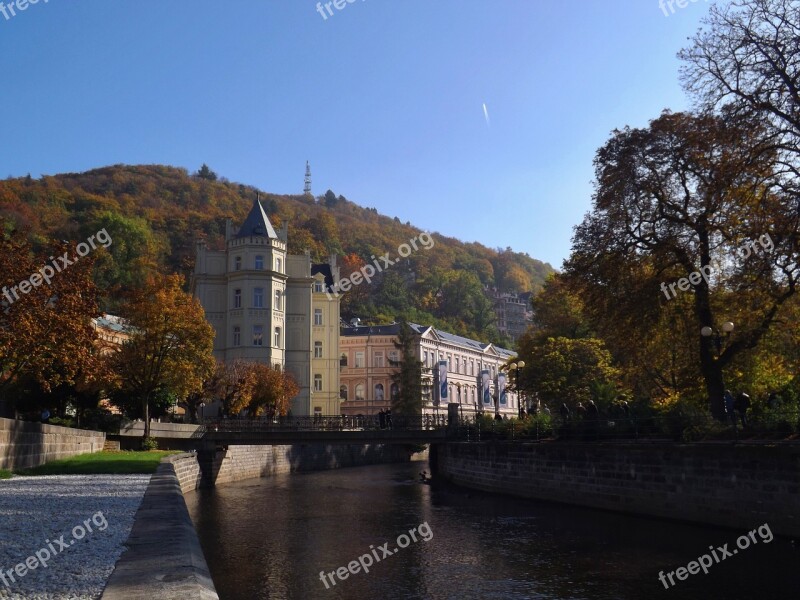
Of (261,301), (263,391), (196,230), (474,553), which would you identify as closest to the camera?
A: (474,553)

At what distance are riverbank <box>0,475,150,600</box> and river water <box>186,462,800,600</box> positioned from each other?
260 cm

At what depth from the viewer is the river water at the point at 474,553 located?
Result: 14.6 m

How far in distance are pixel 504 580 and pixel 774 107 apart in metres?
17.0

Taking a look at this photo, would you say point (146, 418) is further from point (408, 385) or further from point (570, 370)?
point (408, 385)

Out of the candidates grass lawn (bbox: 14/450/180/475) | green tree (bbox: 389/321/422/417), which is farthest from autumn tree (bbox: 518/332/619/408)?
green tree (bbox: 389/321/422/417)

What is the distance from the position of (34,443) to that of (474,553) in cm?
1631

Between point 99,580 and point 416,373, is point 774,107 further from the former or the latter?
point 416,373

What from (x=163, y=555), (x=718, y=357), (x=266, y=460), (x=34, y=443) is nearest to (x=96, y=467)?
(x=34, y=443)

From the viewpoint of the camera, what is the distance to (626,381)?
137 ft

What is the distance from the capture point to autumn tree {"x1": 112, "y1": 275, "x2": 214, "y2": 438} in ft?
132

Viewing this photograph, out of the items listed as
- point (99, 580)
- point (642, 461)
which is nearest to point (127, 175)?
point (642, 461)

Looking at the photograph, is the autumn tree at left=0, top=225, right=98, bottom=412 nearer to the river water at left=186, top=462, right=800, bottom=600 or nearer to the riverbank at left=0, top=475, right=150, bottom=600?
the riverbank at left=0, top=475, right=150, bottom=600

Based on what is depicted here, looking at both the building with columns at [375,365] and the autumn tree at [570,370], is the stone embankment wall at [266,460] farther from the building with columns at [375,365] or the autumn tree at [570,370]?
the autumn tree at [570,370]

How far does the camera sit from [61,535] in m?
11.8
